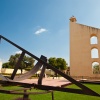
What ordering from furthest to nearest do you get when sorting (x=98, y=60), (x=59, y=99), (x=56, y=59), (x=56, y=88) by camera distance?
(x=56, y=59) < (x=98, y=60) < (x=59, y=99) < (x=56, y=88)

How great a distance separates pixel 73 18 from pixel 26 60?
22679 millimetres

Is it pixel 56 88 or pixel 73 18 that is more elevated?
pixel 73 18

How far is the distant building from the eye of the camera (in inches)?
854

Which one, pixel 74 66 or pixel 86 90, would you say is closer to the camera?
pixel 86 90

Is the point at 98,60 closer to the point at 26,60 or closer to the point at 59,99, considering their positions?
the point at 59,99

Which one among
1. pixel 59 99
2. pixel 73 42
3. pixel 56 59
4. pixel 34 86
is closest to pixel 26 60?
pixel 56 59

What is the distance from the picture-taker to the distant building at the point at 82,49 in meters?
21.7

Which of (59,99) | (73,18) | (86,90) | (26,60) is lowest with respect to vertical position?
(59,99)

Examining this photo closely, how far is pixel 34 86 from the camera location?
2.87 m

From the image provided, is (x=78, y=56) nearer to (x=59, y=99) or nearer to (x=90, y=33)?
(x=90, y=33)

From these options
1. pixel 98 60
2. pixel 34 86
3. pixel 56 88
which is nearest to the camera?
pixel 56 88

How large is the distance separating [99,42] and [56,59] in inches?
1084

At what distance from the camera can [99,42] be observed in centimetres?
2191

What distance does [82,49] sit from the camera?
2245 centimetres
